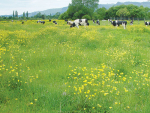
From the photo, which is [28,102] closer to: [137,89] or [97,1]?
[137,89]

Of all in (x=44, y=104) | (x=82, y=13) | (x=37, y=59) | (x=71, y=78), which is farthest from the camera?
(x=82, y=13)

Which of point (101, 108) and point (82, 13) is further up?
point (82, 13)

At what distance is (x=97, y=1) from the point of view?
67.4 m

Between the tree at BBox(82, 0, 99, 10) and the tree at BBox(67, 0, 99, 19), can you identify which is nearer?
the tree at BBox(67, 0, 99, 19)

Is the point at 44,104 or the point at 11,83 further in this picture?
the point at 11,83

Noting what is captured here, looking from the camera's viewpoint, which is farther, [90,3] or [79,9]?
[90,3]

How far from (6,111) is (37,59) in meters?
3.93

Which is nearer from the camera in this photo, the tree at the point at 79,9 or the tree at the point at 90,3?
the tree at the point at 79,9

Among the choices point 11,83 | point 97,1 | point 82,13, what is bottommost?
point 11,83

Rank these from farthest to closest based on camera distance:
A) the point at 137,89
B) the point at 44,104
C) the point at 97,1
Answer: the point at 97,1
the point at 137,89
the point at 44,104

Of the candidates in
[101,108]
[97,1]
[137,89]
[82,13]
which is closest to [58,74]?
[101,108]

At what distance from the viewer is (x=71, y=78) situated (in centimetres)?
525

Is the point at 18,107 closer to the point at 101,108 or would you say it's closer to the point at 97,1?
the point at 101,108

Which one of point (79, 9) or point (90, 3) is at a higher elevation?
point (90, 3)
